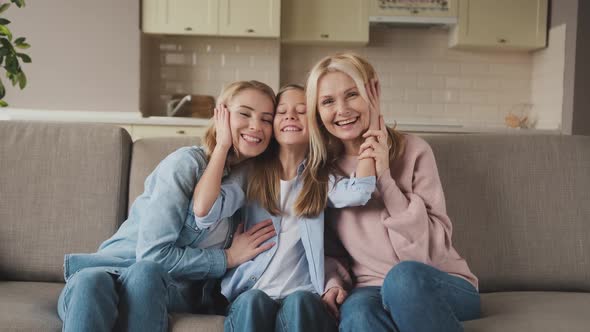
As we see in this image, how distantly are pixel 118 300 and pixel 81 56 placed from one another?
3.37 m

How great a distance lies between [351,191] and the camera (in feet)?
5.85

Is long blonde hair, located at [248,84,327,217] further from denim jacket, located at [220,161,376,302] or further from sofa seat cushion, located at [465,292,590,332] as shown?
sofa seat cushion, located at [465,292,590,332]

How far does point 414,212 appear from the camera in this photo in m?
1.77

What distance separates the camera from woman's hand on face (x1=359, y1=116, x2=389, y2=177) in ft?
5.92

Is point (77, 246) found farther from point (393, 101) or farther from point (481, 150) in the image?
point (393, 101)

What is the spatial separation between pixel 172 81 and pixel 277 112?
3.27 metres

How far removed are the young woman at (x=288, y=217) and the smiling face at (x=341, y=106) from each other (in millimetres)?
73

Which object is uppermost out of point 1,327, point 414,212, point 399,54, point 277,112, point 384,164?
point 399,54

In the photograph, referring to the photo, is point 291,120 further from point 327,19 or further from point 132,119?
point 327,19

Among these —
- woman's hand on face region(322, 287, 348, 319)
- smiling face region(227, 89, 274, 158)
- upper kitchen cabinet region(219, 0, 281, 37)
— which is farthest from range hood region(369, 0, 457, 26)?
woman's hand on face region(322, 287, 348, 319)

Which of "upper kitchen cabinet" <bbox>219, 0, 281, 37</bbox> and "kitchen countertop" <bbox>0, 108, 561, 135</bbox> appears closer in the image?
"kitchen countertop" <bbox>0, 108, 561, 135</bbox>

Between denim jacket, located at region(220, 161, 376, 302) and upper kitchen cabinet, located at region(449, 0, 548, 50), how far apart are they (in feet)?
10.9

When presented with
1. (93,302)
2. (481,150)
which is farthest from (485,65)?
(93,302)

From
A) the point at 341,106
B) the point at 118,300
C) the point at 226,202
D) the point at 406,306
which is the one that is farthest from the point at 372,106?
the point at 118,300
